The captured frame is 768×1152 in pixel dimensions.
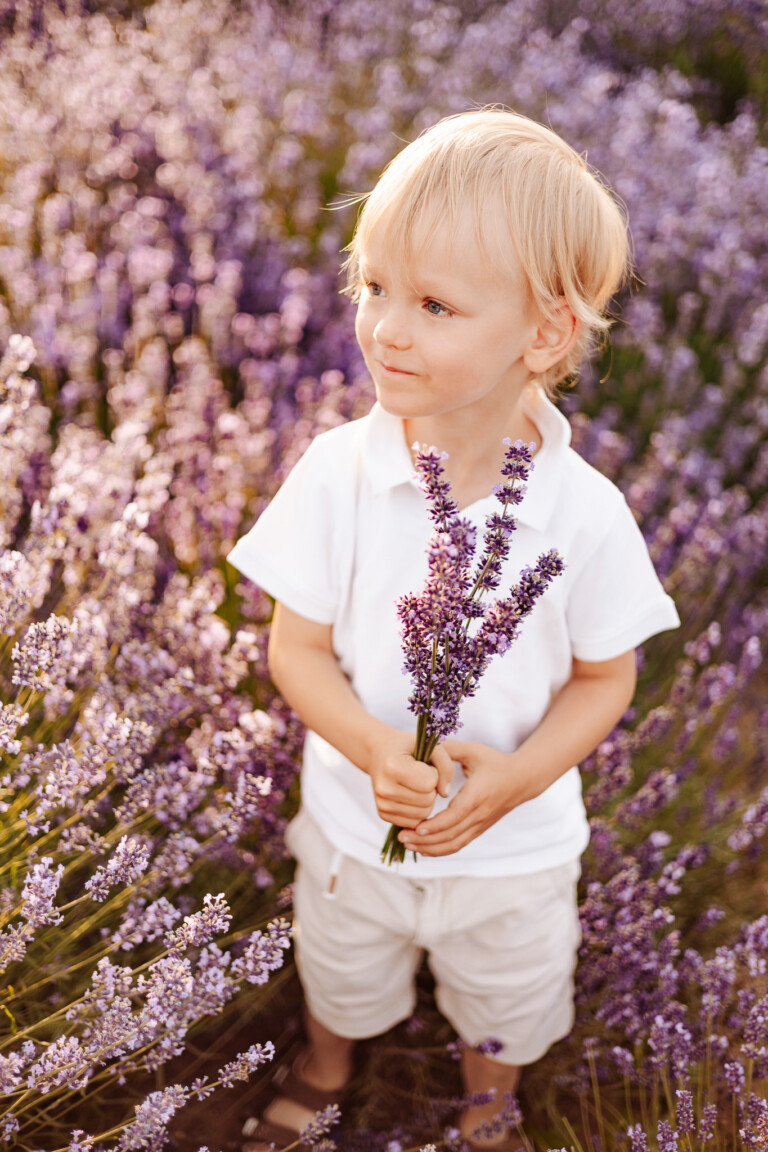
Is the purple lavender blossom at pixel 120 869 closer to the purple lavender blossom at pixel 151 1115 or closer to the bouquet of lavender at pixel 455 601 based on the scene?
the purple lavender blossom at pixel 151 1115

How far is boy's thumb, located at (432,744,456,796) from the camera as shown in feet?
4.28

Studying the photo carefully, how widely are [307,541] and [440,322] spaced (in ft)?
1.45

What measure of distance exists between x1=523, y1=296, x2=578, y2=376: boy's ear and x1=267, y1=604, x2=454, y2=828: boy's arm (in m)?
0.57

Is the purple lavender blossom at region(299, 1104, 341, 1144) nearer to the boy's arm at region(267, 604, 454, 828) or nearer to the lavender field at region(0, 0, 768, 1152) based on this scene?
the lavender field at region(0, 0, 768, 1152)

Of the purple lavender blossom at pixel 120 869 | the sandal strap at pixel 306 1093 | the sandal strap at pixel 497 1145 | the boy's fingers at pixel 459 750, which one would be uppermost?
the purple lavender blossom at pixel 120 869

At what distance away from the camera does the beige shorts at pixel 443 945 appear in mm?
1642

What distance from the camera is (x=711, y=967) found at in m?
1.59

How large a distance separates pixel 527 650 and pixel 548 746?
6.2 inches

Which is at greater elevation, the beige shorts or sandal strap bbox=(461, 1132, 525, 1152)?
the beige shorts

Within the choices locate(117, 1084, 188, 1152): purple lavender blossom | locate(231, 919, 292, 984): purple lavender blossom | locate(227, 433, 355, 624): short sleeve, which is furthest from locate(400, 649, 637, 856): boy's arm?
locate(117, 1084, 188, 1152): purple lavender blossom

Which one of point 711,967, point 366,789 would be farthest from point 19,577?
point 711,967

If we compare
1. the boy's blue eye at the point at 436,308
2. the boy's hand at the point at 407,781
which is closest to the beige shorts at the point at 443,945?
the boy's hand at the point at 407,781

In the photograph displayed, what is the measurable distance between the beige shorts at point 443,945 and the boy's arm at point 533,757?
26 cm

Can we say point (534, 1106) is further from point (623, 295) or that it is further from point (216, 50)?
point (216, 50)
